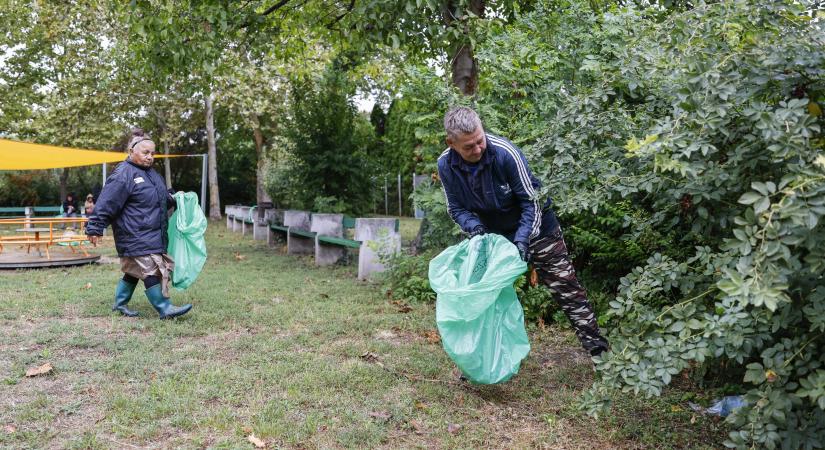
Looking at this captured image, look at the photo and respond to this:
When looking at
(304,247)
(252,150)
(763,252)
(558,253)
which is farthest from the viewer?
(252,150)

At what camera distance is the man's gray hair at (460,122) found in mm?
3455

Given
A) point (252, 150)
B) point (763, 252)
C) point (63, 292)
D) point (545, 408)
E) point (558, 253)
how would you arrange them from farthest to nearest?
point (252, 150) < point (63, 292) < point (558, 253) < point (545, 408) < point (763, 252)

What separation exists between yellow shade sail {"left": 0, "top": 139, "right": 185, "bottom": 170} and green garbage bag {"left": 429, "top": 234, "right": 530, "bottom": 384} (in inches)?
373

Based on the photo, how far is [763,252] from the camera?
204 centimetres

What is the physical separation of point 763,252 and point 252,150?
26.9 meters

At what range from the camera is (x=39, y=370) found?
407 cm

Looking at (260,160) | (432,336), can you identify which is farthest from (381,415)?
(260,160)

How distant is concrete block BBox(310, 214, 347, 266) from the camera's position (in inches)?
376

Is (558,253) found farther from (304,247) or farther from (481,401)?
(304,247)

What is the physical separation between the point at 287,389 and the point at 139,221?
8.88 feet

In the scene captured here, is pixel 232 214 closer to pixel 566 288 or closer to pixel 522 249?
pixel 566 288

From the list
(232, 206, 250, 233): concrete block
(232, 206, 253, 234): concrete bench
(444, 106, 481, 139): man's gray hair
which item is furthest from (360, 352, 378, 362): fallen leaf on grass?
(232, 206, 250, 233): concrete block

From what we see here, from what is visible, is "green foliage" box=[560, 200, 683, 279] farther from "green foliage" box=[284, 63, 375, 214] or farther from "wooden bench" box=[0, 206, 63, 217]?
"wooden bench" box=[0, 206, 63, 217]

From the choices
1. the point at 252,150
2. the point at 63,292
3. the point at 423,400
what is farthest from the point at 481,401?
the point at 252,150
